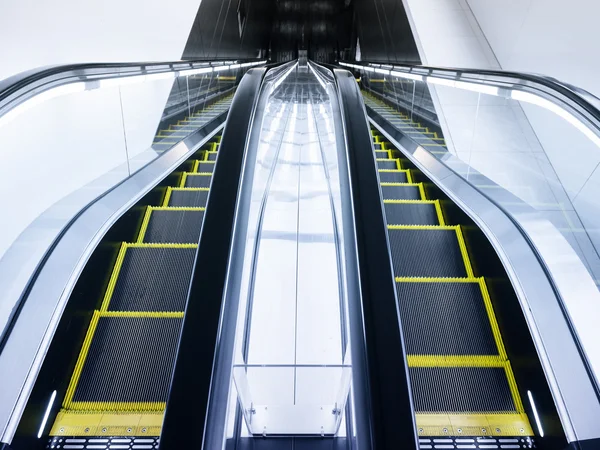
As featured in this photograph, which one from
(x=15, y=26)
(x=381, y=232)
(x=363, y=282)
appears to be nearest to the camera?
(x=363, y=282)

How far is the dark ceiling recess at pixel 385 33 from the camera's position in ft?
28.4

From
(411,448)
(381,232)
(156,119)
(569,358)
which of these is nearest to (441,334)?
(569,358)

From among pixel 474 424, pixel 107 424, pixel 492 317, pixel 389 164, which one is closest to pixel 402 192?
pixel 389 164

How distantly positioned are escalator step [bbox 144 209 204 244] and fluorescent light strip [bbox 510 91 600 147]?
2.62 meters

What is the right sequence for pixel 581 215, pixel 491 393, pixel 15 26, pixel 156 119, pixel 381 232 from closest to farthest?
1. pixel 381 232
2. pixel 491 393
3. pixel 581 215
4. pixel 15 26
5. pixel 156 119

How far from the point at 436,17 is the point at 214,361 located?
28.6 feet

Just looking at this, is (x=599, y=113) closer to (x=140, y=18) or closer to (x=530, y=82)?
(x=530, y=82)

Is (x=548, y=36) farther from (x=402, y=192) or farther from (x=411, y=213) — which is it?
(x=411, y=213)

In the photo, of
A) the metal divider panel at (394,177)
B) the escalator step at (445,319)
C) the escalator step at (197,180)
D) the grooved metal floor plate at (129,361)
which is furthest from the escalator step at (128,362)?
the metal divider panel at (394,177)

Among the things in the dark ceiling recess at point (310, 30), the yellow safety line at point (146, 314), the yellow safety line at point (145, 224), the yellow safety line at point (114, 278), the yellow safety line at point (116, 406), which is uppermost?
the dark ceiling recess at point (310, 30)

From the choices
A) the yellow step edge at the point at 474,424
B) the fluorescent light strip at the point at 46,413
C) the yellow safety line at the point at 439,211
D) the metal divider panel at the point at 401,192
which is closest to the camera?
the fluorescent light strip at the point at 46,413

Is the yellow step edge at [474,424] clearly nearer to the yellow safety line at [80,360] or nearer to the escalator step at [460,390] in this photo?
the escalator step at [460,390]

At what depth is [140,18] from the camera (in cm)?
534

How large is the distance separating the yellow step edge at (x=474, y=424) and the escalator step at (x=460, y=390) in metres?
0.04
